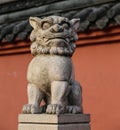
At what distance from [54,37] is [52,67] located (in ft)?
0.96

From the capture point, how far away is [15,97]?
7.37 m

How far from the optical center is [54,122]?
13.4 ft

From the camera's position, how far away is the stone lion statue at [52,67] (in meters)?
4.23

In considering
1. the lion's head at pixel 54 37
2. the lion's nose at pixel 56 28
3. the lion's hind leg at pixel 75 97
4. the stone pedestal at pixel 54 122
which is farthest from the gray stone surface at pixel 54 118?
the lion's nose at pixel 56 28

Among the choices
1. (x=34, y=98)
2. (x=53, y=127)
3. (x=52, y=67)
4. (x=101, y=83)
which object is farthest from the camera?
(x=101, y=83)

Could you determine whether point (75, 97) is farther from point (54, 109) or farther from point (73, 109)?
point (54, 109)

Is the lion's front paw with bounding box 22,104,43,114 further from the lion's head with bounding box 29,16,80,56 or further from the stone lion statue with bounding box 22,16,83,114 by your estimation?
the lion's head with bounding box 29,16,80,56

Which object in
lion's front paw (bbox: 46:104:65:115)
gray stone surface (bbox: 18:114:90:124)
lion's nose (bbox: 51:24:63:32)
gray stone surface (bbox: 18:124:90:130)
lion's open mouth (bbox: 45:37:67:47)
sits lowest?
gray stone surface (bbox: 18:124:90:130)

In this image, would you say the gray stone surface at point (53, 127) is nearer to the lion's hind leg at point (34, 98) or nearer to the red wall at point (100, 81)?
the lion's hind leg at point (34, 98)

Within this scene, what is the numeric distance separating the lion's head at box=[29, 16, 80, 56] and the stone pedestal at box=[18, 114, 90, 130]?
0.61m

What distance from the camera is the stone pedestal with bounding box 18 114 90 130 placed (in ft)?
13.4

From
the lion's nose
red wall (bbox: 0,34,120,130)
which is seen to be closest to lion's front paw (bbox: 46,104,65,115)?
the lion's nose

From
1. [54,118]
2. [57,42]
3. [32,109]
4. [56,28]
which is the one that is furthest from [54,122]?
[56,28]

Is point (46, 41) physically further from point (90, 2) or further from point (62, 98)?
point (90, 2)
